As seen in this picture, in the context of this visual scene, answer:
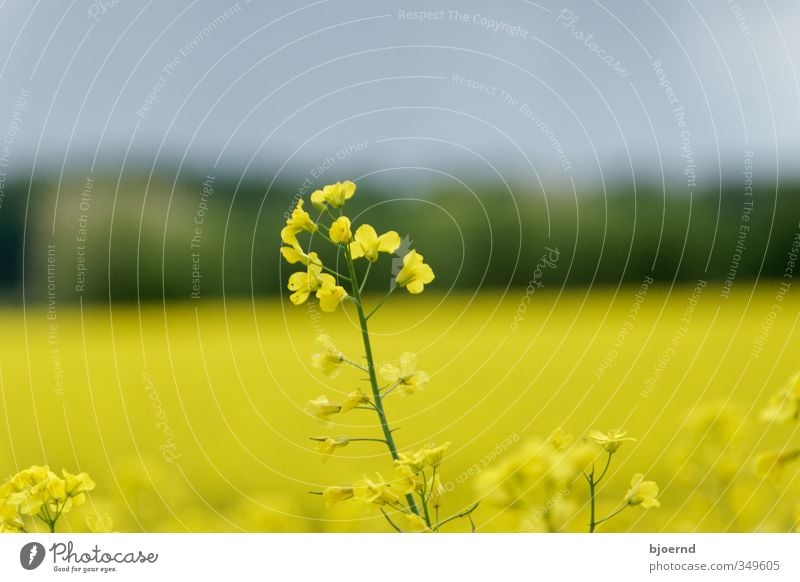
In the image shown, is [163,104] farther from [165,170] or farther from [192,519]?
[192,519]

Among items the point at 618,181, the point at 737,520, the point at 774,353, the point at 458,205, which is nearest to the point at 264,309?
the point at 458,205

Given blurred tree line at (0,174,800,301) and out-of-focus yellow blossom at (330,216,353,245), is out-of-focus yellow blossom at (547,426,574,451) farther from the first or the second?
blurred tree line at (0,174,800,301)

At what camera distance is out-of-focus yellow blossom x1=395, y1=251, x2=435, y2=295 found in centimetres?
81

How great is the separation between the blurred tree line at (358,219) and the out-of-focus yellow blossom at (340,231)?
27.2 inches

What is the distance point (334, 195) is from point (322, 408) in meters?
0.22

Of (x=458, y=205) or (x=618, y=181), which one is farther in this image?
(x=458, y=205)

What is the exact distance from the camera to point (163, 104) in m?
1.46

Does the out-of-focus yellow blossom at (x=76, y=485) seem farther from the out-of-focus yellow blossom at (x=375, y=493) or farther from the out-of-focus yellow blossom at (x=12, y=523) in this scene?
the out-of-focus yellow blossom at (x=375, y=493)

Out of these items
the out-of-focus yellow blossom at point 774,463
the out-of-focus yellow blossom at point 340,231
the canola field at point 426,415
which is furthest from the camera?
the canola field at point 426,415

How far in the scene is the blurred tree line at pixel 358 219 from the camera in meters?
1.79

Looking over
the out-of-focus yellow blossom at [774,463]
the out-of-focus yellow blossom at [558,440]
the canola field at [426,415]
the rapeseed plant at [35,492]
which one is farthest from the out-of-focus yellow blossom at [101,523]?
the out-of-focus yellow blossom at [774,463]

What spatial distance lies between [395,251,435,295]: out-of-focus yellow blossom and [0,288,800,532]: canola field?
4.8 inches

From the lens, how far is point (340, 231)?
2.50ft
